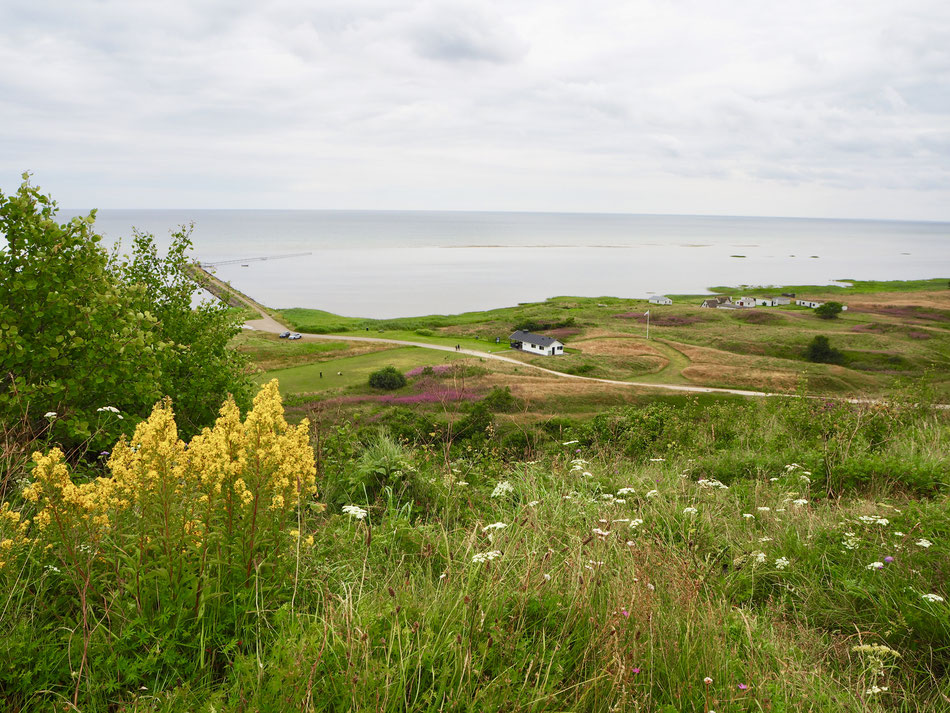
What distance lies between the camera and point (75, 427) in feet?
23.0

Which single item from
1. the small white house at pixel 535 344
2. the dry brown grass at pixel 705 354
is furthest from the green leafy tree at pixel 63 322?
the dry brown grass at pixel 705 354

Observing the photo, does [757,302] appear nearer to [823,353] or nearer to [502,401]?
[823,353]

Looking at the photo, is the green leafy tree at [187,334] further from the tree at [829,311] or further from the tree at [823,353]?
the tree at [829,311]

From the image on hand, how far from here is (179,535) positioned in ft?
10.3

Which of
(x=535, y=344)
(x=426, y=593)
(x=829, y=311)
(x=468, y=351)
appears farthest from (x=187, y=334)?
(x=829, y=311)

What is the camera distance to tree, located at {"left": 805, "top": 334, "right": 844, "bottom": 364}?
228 ft

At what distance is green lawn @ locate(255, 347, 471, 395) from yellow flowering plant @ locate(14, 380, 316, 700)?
152 feet

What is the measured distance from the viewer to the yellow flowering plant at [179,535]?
9.88 feet

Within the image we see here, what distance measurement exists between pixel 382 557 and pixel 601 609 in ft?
5.37

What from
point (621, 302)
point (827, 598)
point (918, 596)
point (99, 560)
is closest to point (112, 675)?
point (99, 560)

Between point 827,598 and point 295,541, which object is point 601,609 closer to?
point 295,541

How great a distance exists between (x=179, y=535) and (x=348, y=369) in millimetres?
57611

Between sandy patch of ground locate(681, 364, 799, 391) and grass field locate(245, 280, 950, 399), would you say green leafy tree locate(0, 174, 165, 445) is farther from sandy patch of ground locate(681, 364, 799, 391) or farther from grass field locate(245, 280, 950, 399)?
sandy patch of ground locate(681, 364, 799, 391)

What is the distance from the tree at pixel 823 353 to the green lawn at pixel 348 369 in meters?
43.1
